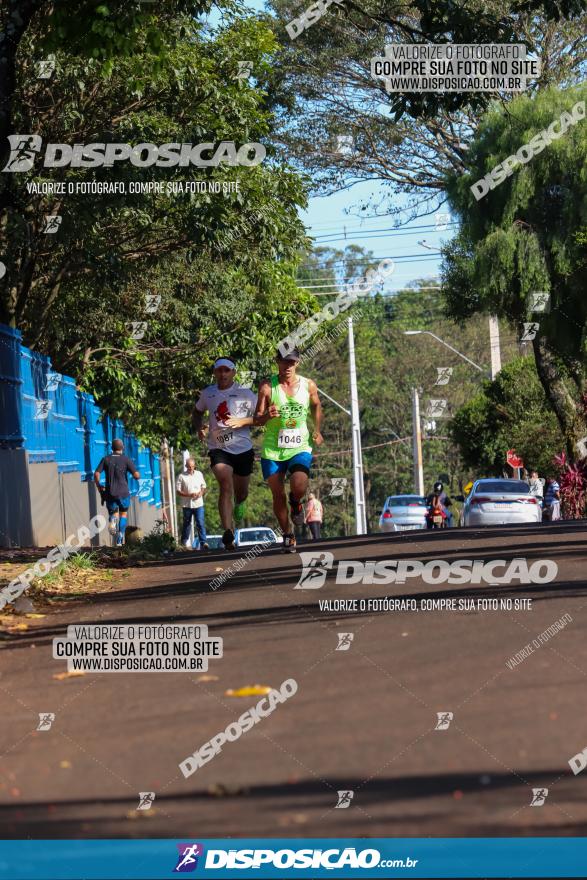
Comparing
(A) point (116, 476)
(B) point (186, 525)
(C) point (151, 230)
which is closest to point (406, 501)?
(B) point (186, 525)

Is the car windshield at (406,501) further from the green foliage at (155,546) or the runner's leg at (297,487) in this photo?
the runner's leg at (297,487)

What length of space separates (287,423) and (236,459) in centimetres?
105

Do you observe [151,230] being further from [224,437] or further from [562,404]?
[562,404]

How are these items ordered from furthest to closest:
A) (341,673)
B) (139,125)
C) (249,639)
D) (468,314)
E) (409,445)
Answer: (409,445) → (468,314) → (139,125) → (249,639) → (341,673)

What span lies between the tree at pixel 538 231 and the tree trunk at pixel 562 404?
2 centimetres

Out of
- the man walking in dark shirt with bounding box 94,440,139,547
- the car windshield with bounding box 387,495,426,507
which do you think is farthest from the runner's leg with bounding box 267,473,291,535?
the car windshield with bounding box 387,495,426,507

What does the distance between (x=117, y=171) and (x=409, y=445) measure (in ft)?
222

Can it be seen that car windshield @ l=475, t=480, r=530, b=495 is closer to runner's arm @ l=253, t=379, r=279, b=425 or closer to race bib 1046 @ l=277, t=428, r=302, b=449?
race bib 1046 @ l=277, t=428, r=302, b=449

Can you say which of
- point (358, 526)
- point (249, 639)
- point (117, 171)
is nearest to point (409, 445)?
point (358, 526)

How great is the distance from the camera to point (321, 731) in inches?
228

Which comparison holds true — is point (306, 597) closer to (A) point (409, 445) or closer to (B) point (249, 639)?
(B) point (249, 639)

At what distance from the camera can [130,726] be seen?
6176mm

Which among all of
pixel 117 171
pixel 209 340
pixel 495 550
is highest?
pixel 117 171

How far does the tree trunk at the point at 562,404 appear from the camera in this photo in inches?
1394
